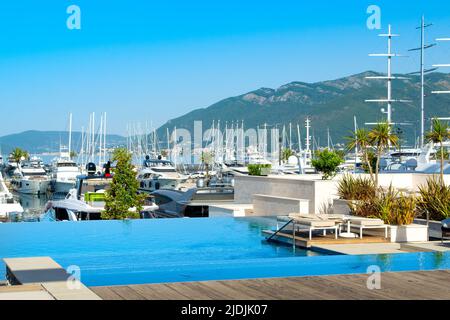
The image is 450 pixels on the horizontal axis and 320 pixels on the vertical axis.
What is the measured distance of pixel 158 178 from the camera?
60062 millimetres

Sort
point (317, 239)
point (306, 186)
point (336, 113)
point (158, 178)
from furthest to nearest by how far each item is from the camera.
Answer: point (336, 113)
point (158, 178)
point (306, 186)
point (317, 239)

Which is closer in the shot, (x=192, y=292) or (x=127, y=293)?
(x=127, y=293)

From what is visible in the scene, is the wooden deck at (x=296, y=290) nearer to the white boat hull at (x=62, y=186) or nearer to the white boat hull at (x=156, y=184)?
the white boat hull at (x=156, y=184)

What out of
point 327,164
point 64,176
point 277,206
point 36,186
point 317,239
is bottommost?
point 36,186

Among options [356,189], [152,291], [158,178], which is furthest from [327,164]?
[158,178]

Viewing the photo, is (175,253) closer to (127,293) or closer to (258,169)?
(127,293)

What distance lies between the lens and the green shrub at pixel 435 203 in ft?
53.4

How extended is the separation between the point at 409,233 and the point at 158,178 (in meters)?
46.1

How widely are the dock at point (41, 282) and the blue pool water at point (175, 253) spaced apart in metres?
0.82

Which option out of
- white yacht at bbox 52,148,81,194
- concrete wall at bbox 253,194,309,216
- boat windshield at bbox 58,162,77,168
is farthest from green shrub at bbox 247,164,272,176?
boat windshield at bbox 58,162,77,168

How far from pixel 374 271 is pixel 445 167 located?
16.4 m

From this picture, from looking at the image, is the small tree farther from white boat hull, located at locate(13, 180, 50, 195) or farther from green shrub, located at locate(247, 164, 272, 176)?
white boat hull, located at locate(13, 180, 50, 195)

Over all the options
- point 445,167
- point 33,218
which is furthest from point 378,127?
point 33,218
